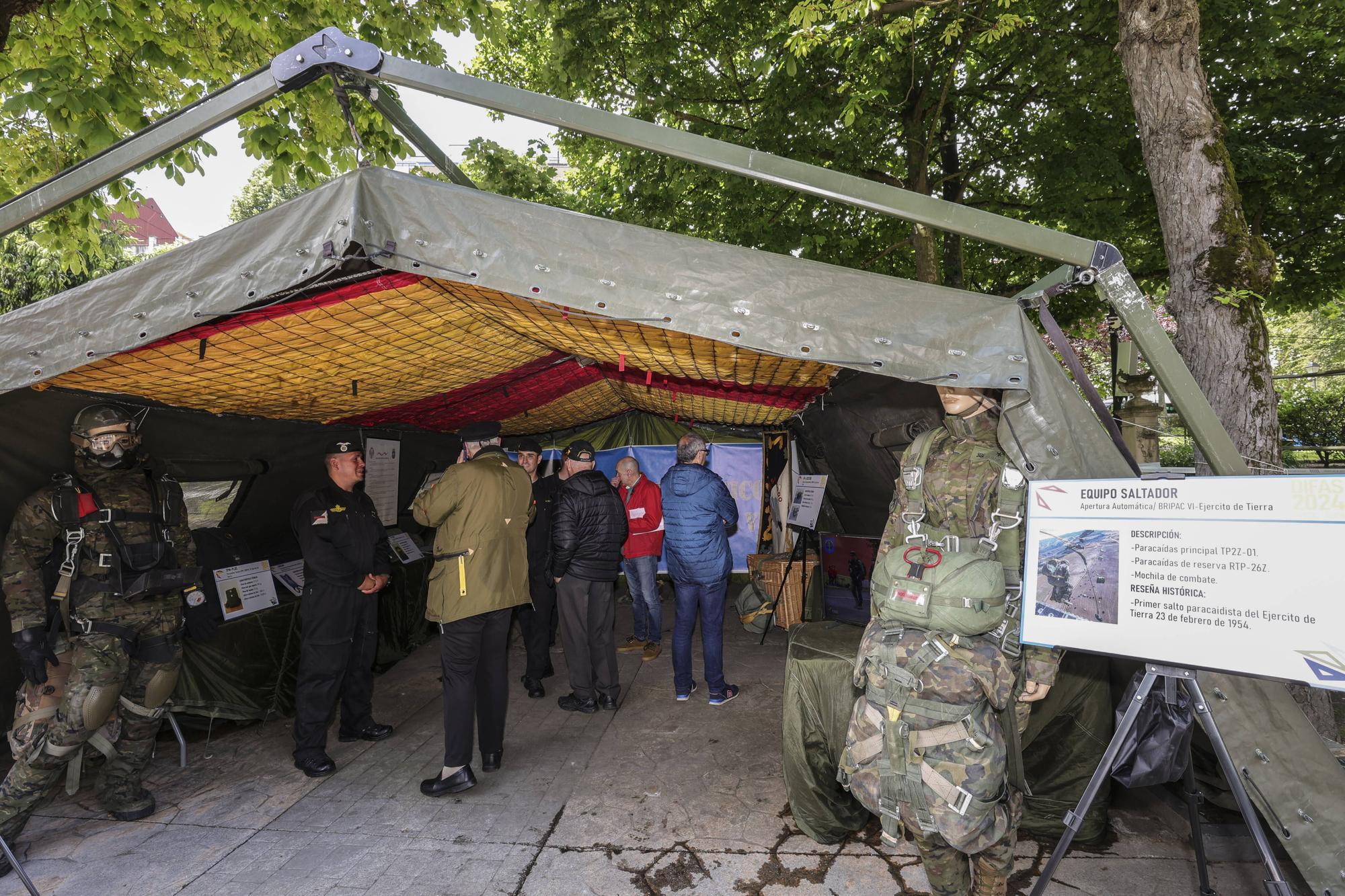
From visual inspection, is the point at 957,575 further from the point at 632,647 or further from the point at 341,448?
the point at 632,647

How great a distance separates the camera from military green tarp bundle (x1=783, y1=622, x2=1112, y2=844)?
3.34m

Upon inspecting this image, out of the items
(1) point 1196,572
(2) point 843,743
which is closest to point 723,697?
(2) point 843,743

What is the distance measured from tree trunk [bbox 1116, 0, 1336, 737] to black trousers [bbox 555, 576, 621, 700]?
3.85 m

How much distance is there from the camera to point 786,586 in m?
7.36

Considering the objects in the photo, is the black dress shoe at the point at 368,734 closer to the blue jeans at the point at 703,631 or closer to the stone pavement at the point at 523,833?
the stone pavement at the point at 523,833

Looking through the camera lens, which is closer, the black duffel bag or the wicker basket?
the black duffel bag

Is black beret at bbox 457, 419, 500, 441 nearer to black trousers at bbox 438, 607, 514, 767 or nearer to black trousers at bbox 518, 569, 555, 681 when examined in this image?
black trousers at bbox 438, 607, 514, 767

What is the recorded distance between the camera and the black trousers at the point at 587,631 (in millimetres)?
5223

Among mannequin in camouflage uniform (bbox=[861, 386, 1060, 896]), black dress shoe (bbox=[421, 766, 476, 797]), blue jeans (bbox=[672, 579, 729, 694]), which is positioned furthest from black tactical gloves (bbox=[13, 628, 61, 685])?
mannequin in camouflage uniform (bbox=[861, 386, 1060, 896])

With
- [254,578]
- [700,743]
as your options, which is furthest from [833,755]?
[254,578]

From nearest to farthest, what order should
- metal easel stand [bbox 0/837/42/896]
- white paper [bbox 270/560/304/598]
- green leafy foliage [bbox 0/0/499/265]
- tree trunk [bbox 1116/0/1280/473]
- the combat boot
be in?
metal easel stand [bbox 0/837/42/896]
tree trunk [bbox 1116/0/1280/473]
the combat boot
white paper [bbox 270/560/304/598]
green leafy foliage [bbox 0/0/499/265]

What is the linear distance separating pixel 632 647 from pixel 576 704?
1.70m

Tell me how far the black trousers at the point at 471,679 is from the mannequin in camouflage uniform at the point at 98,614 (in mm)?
1518

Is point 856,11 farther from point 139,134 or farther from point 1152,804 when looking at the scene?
point 1152,804
